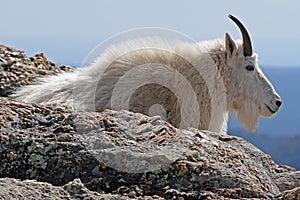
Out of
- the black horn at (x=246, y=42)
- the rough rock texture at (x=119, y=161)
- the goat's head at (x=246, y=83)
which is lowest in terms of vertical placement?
the rough rock texture at (x=119, y=161)

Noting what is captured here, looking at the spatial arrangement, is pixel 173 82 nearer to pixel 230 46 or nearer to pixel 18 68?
pixel 230 46

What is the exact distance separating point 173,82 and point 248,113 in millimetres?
2181

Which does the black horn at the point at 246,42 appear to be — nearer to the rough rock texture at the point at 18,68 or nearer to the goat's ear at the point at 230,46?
the goat's ear at the point at 230,46

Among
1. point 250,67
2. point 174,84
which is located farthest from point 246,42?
point 174,84

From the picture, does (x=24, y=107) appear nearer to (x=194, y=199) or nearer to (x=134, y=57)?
(x=194, y=199)

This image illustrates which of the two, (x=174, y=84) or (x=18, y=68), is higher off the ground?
(x=174, y=84)

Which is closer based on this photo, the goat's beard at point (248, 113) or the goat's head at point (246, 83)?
the goat's head at point (246, 83)

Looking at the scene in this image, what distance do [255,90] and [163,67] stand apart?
2048mm

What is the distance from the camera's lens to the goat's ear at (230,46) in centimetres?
1125

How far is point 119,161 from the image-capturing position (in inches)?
181

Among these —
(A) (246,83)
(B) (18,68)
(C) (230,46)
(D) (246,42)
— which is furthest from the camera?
(D) (246,42)

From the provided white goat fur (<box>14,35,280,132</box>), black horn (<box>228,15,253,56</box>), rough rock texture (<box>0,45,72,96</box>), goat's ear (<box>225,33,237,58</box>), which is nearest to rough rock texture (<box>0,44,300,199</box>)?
white goat fur (<box>14,35,280,132</box>)

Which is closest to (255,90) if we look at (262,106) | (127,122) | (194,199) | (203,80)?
(262,106)

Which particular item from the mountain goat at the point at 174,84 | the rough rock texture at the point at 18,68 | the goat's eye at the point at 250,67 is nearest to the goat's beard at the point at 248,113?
the mountain goat at the point at 174,84
